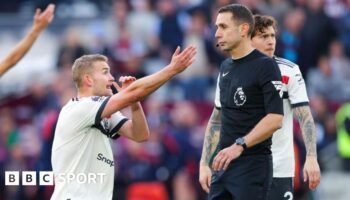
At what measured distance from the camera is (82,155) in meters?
8.85

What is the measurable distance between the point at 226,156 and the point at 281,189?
3.77 ft

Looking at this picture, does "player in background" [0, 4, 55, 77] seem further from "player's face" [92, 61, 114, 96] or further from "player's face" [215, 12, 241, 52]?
"player's face" [215, 12, 241, 52]

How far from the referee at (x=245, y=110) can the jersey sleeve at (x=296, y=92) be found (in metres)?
0.66

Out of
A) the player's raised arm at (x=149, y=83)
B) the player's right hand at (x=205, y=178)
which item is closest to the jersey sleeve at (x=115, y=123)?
the player's raised arm at (x=149, y=83)

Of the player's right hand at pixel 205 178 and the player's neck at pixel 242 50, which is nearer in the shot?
the player's neck at pixel 242 50

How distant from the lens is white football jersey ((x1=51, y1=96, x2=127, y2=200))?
8.80 m

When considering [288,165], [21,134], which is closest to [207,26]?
[21,134]

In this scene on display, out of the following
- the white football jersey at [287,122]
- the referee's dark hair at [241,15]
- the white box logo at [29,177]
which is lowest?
the white box logo at [29,177]

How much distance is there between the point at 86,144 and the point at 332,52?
935 cm

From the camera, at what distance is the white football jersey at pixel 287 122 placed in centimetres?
947

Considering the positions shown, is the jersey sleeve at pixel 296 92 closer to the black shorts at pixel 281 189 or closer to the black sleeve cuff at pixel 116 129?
the black shorts at pixel 281 189

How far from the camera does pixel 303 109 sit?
9422 millimetres

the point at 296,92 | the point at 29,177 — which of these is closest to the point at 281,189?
the point at 296,92

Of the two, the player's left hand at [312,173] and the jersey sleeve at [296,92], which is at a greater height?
the jersey sleeve at [296,92]
